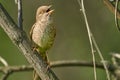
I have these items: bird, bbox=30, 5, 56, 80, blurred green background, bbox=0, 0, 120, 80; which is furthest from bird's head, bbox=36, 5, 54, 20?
blurred green background, bbox=0, 0, 120, 80

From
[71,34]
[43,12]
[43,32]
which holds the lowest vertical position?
[71,34]

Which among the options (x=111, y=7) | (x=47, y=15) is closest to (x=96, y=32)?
(x=47, y=15)

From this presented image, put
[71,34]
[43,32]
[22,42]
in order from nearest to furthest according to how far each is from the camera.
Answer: [22,42], [43,32], [71,34]

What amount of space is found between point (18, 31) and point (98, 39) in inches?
408

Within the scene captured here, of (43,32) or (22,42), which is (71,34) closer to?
(43,32)

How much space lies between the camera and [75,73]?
49.5 feet

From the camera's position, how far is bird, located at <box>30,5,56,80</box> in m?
6.22

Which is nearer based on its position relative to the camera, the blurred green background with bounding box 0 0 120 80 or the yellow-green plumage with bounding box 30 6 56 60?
the yellow-green plumage with bounding box 30 6 56 60

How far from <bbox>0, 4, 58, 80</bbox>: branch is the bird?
1.40 m

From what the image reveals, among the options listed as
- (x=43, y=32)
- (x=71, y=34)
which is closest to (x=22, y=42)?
(x=43, y=32)

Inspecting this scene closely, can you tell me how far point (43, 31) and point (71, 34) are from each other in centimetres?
983

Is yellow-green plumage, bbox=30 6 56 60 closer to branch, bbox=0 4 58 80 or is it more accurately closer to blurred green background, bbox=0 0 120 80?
branch, bbox=0 4 58 80

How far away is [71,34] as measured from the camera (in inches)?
637

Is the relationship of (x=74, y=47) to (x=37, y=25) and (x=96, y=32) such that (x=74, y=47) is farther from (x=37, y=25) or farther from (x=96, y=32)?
(x=37, y=25)
